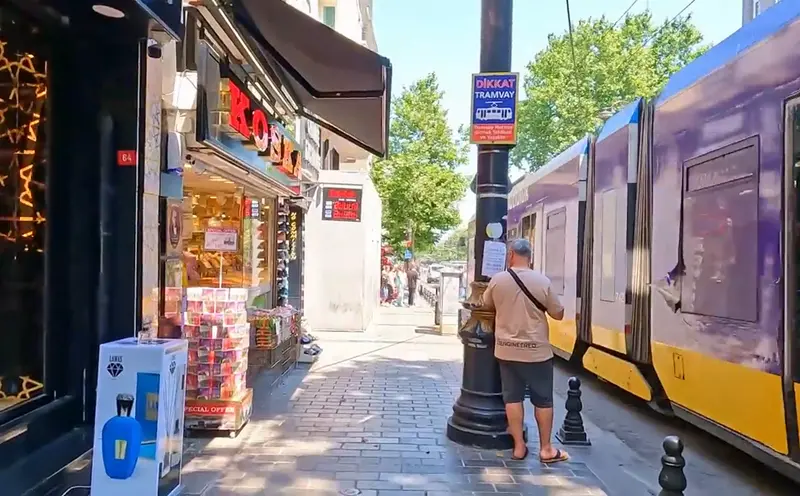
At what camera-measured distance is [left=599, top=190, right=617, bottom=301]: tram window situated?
8383mm

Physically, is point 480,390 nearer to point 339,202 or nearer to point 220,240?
point 220,240

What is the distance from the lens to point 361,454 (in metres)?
6.05

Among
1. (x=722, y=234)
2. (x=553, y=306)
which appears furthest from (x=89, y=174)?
(x=722, y=234)

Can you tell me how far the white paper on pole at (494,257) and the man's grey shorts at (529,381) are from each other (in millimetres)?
843

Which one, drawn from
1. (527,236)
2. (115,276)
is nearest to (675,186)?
(115,276)

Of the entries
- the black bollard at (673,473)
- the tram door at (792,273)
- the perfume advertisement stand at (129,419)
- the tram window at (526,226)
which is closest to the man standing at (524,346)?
the tram door at (792,273)

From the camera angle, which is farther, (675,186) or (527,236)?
(527,236)

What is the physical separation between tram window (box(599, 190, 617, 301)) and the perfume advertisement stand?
5.71 m

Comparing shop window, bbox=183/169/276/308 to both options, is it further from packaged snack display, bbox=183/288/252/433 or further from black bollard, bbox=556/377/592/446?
black bollard, bbox=556/377/592/446

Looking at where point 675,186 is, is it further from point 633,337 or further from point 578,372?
point 578,372

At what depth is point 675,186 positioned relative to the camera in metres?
6.68

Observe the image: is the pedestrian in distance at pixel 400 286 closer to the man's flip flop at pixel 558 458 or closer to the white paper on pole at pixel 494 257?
the white paper on pole at pixel 494 257

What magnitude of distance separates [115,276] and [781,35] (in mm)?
5050

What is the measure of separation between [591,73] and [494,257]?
33.9 meters
